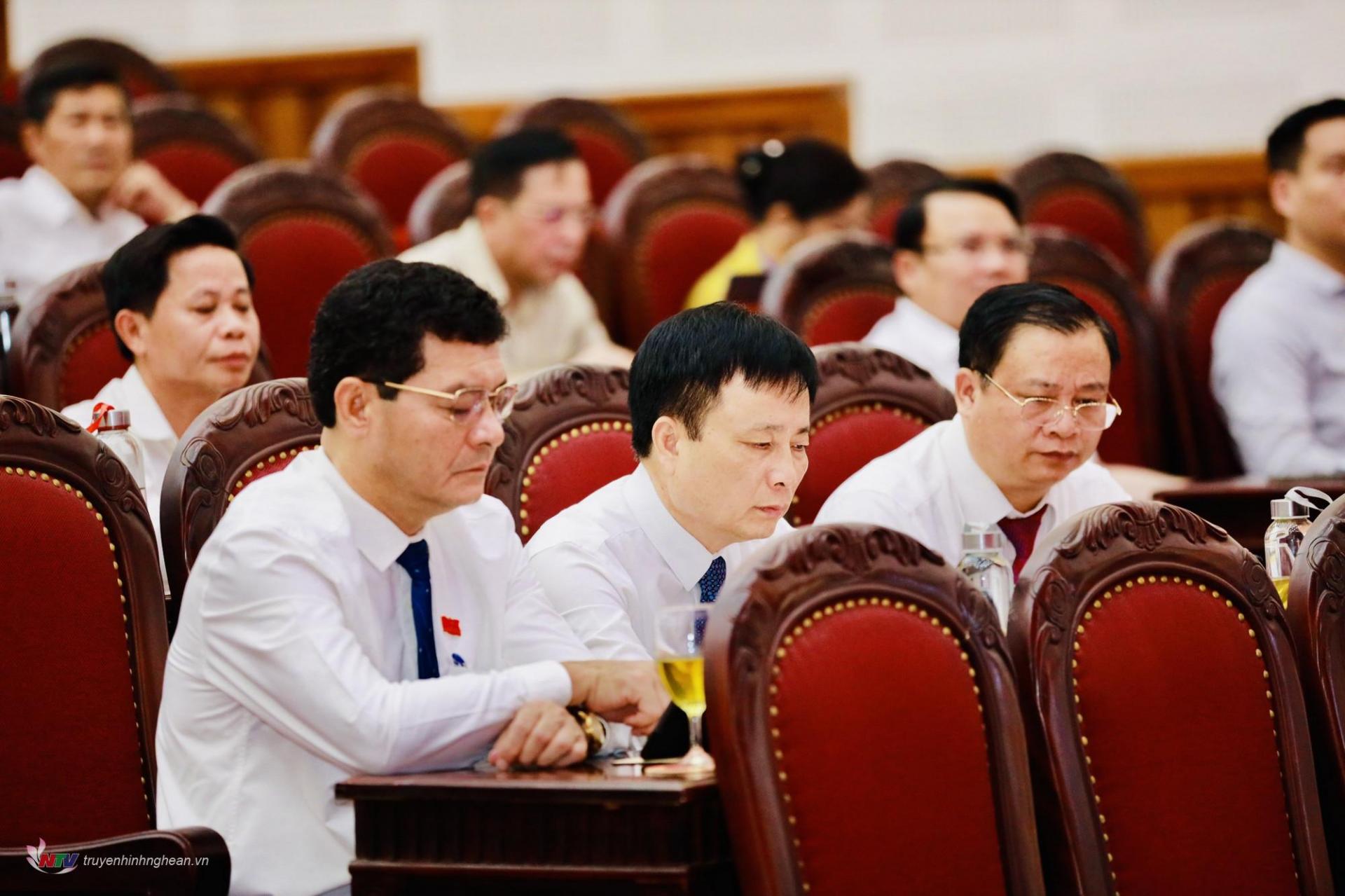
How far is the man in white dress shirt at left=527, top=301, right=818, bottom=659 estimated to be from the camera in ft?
6.86

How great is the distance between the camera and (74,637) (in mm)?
1935

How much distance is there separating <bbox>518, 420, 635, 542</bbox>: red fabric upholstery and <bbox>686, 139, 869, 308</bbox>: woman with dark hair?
181 cm

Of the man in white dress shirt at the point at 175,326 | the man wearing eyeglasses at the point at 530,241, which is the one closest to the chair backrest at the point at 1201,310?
the man wearing eyeglasses at the point at 530,241

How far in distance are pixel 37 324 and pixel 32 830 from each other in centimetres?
119

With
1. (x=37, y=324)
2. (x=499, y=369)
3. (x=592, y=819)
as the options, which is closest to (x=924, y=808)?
(x=592, y=819)

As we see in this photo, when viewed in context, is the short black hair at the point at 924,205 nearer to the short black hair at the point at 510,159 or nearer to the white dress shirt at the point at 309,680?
the short black hair at the point at 510,159

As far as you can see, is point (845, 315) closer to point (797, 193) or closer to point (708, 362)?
point (797, 193)

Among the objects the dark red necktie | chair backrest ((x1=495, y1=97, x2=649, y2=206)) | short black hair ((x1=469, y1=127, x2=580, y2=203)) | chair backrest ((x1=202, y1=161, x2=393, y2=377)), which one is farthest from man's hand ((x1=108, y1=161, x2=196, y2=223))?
the dark red necktie

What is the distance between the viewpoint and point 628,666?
1863mm

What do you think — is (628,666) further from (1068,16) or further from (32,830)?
(1068,16)

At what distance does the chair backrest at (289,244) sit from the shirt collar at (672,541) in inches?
61.0

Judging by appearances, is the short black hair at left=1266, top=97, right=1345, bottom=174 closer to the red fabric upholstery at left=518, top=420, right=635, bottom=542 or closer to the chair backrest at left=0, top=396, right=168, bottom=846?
the red fabric upholstery at left=518, top=420, right=635, bottom=542

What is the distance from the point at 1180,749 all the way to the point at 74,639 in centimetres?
118

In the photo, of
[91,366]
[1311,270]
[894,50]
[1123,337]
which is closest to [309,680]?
[91,366]
